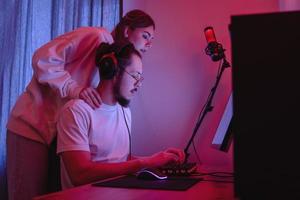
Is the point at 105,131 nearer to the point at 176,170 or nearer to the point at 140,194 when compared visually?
the point at 176,170

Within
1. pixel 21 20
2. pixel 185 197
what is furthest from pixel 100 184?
pixel 21 20

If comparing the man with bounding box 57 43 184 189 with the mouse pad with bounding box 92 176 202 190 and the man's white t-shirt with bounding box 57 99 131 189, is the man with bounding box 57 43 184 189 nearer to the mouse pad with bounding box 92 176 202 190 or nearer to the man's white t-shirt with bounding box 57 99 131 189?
the man's white t-shirt with bounding box 57 99 131 189

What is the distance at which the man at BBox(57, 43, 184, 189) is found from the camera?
4.32 feet

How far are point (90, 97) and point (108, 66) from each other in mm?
149

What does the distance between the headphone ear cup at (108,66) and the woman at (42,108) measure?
0.10m

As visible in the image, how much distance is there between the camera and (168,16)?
2395 millimetres

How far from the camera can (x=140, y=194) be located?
916 mm

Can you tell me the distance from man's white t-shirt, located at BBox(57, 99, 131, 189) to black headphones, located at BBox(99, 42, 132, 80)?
143 millimetres

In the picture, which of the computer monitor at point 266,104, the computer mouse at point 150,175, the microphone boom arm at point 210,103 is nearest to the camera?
the computer monitor at point 266,104

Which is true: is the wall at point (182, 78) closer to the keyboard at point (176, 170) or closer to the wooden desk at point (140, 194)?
the keyboard at point (176, 170)

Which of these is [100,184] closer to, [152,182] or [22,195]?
[152,182]

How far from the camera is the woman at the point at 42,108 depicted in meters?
1.54

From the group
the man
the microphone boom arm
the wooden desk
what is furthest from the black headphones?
the microphone boom arm

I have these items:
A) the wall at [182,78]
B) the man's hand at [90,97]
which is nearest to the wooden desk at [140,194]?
the man's hand at [90,97]
